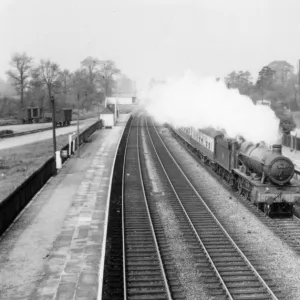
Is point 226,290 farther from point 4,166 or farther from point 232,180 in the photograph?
point 4,166

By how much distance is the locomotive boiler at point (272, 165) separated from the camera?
15992 millimetres

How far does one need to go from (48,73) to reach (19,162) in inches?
2260

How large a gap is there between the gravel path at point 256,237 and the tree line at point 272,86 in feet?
134

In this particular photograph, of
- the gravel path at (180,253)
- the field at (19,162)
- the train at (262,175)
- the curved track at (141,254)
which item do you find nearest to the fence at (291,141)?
the train at (262,175)

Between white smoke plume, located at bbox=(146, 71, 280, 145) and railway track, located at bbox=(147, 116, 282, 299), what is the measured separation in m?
4.33

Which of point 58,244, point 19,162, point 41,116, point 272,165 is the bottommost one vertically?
point 58,244

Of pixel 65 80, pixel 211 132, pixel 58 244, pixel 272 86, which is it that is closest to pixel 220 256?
pixel 58 244

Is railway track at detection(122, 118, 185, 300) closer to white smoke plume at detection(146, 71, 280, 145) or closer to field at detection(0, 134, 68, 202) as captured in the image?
white smoke plume at detection(146, 71, 280, 145)

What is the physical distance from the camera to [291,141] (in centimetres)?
3825

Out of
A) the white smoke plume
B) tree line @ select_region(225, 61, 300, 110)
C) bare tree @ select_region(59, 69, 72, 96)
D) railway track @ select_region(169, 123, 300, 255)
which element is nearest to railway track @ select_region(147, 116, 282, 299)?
railway track @ select_region(169, 123, 300, 255)

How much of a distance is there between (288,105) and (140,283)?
69.5 metres

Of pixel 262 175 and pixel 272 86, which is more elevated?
pixel 272 86

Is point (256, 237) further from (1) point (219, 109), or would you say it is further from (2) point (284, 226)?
(1) point (219, 109)

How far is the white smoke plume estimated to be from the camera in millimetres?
20031
